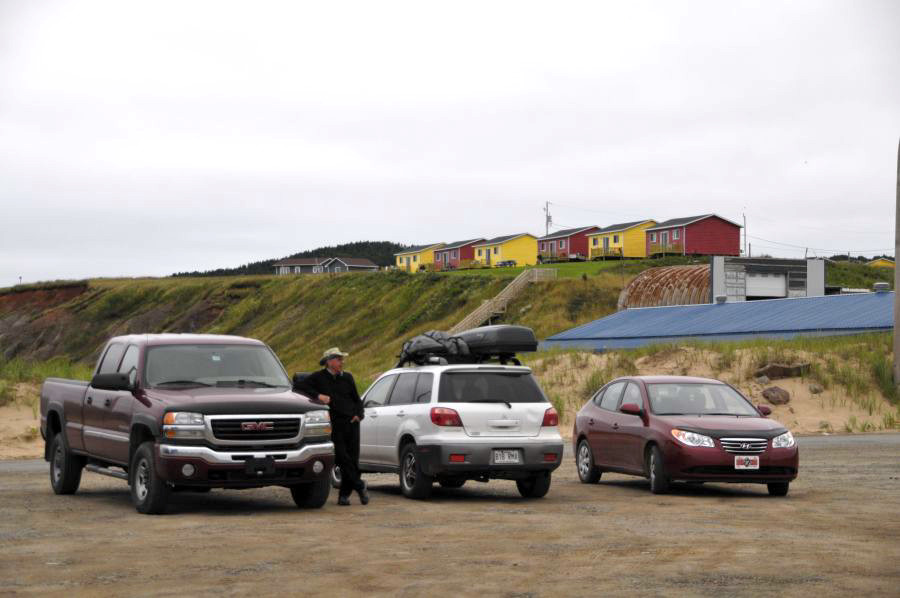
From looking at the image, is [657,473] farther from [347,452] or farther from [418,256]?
[418,256]

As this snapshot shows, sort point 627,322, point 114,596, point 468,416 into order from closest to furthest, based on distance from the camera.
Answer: point 114,596 < point 468,416 < point 627,322

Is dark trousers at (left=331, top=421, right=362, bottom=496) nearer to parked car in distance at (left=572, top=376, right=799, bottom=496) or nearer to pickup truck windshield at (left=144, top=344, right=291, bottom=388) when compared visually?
pickup truck windshield at (left=144, top=344, right=291, bottom=388)

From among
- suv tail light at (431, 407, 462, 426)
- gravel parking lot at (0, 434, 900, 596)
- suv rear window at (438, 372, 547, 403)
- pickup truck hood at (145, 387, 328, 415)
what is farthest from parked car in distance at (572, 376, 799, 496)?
pickup truck hood at (145, 387, 328, 415)

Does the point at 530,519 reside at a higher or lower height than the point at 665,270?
lower

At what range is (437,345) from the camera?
1759 centimetres

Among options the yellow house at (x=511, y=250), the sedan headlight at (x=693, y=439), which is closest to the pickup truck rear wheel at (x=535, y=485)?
the sedan headlight at (x=693, y=439)

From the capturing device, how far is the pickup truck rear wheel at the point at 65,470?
53.0 ft

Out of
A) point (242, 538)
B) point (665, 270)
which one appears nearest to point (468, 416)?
point (242, 538)

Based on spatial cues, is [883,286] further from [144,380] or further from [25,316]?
[25,316]

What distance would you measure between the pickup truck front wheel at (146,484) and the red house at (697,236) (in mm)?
90764

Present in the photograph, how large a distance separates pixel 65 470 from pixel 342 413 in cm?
388

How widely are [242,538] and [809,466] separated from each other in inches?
483

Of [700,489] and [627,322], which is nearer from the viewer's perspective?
[700,489]

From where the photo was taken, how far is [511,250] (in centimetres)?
12769
